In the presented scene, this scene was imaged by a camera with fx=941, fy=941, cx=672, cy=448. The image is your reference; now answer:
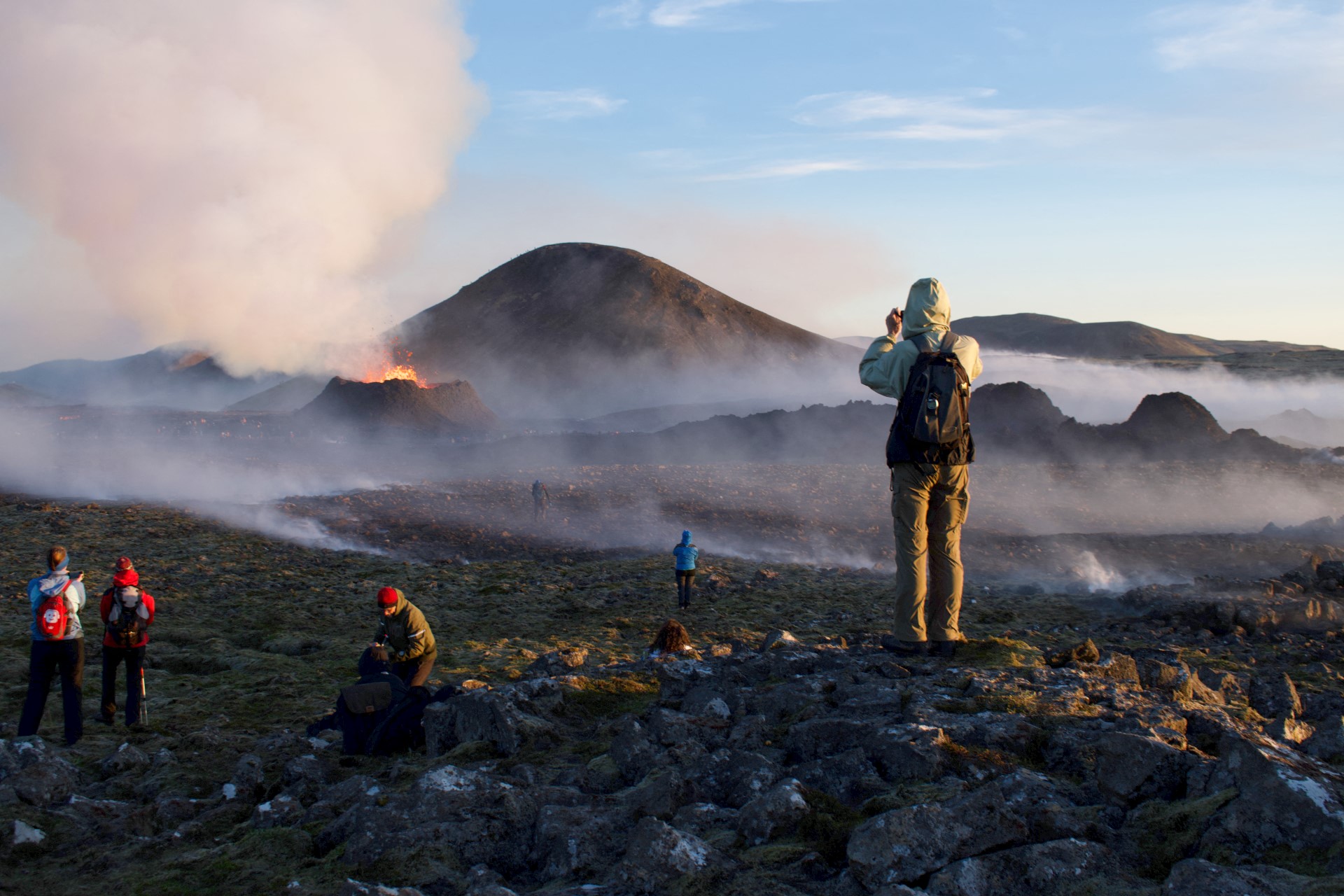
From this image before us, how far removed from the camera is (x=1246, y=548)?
18.5 m

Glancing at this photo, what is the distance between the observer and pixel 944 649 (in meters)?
6.12

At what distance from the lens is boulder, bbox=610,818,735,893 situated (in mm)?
3234

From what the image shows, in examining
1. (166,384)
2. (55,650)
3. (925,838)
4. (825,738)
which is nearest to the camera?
(925,838)

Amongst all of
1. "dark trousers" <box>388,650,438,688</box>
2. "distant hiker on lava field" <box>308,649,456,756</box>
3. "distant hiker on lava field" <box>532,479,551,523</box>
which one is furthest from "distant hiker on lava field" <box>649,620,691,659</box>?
"distant hiker on lava field" <box>532,479,551,523</box>

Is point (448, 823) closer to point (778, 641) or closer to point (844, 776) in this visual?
point (844, 776)

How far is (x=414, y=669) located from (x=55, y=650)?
8.54 ft

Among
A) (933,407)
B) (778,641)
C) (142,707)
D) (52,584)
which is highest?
(933,407)

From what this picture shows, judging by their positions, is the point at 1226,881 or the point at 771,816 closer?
the point at 1226,881

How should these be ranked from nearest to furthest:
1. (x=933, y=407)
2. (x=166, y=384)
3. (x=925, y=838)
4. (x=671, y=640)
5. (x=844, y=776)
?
(x=925, y=838), (x=844, y=776), (x=933, y=407), (x=671, y=640), (x=166, y=384)

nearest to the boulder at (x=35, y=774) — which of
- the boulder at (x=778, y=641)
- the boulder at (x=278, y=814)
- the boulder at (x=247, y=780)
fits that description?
the boulder at (x=247, y=780)

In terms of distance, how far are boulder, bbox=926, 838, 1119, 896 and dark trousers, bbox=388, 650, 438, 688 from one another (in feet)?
17.2

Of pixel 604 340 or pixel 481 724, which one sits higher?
pixel 604 340

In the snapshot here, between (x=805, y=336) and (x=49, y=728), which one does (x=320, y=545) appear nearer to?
(x=49, y=728)

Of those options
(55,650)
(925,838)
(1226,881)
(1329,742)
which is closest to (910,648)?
(1329,742)
